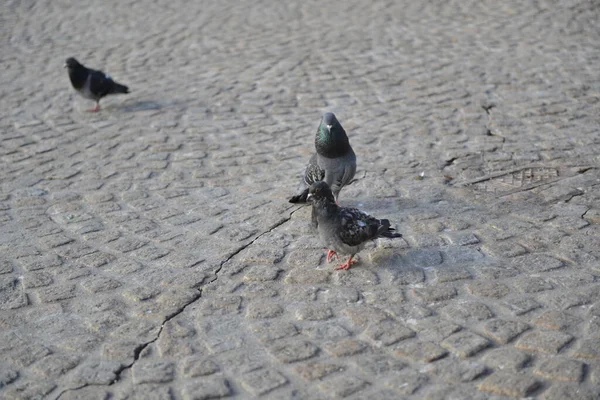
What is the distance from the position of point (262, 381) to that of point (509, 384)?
4.36 ft

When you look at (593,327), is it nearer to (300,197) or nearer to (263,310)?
(263,310)

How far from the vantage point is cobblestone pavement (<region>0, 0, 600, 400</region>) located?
4.14m

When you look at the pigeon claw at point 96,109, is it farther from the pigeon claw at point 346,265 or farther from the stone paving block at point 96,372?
the stone paving block at point 96,372

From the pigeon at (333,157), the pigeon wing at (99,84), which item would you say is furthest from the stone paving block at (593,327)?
the pigeon wing at (99,84)

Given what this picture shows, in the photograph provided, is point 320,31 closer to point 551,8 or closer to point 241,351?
point 551,8

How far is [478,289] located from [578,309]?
0.64 meters

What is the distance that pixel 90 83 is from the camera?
353 inches

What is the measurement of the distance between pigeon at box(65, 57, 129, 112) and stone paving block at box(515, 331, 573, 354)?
639 cm

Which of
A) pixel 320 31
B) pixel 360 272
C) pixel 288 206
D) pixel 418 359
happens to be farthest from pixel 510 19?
pixel 418 359

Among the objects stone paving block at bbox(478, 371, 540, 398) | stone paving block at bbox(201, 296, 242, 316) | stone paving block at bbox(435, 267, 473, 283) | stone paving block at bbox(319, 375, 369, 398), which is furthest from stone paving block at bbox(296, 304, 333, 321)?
stone paving block at bbox(478, 371, 540, 398)

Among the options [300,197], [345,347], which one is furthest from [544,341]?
[300,197]

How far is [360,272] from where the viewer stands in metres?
5.20

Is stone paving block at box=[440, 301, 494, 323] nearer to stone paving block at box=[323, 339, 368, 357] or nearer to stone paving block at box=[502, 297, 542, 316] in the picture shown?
stone paving block at box=[502, 297, 542, 316]

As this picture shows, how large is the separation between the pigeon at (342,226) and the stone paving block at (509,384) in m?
1.46
